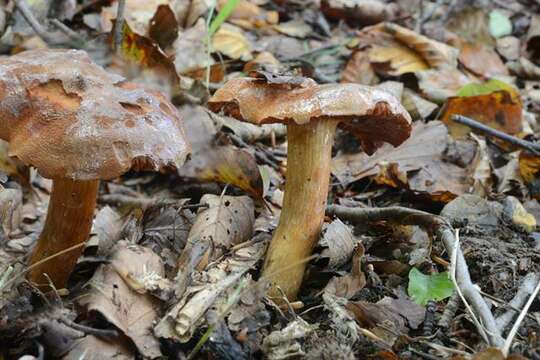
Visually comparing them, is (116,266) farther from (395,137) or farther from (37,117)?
(395,137)

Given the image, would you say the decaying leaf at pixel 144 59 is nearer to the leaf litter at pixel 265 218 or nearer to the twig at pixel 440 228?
the leaf litter at pixel 265 218

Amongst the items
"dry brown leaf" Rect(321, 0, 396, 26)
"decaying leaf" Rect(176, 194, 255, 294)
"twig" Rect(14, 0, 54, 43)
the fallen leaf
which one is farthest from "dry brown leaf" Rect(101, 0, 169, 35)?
"decaying leaf" Rect(176, 194, 255, 294)

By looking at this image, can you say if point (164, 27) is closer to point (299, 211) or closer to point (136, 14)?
point (136, 14)

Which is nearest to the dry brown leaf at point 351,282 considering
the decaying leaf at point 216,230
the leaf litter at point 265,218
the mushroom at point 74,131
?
the leaf litter at point 265,218

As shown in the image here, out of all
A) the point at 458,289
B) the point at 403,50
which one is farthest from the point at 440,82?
the point at 458,289

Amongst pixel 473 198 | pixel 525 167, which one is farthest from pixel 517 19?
pixel 473 198

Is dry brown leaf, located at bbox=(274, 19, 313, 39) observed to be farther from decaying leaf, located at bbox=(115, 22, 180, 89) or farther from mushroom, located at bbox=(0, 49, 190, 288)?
mushroom, located at bbox=(0, 49, 190, 288)
